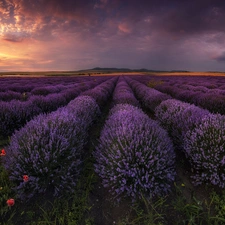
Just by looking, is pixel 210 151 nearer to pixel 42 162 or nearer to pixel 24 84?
pixel 42 162

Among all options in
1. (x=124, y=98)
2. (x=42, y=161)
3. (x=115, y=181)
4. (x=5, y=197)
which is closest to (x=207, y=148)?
(x=115, y=181)

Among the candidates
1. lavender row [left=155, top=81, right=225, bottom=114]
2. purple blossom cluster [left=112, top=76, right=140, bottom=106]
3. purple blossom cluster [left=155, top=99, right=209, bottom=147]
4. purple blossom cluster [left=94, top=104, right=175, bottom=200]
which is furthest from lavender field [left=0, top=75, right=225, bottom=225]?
lavender row [left=155, top=81, right=225, bottom=114]

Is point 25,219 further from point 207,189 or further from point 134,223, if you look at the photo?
point 207,189

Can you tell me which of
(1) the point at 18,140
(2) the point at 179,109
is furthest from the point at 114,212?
(2) the point at 179,109

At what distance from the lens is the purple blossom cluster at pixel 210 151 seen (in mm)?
2420

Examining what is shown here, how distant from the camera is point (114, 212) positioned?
2.22 meters

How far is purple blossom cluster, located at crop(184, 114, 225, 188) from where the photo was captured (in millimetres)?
2420

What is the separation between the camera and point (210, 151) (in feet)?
8.32

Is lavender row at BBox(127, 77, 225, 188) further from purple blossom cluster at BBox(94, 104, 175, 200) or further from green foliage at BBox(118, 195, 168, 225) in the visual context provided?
green foliage at BBox(118, 195, 168, 225)

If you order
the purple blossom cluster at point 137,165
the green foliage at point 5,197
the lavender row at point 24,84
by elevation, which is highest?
the lavender row at point 24,84

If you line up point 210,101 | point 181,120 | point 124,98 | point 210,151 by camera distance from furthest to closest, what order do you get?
point 124,98, point 210,101, point 181,120, point 210,151

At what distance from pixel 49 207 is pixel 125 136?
55.0 inches

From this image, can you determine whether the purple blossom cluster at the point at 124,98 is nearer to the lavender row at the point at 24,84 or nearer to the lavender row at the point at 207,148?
the lavender row at the point at 207,148

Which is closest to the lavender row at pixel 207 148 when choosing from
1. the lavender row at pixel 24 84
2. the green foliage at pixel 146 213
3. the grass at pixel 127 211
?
the grass at pixel 127 211
